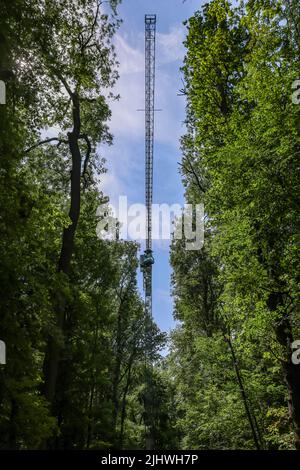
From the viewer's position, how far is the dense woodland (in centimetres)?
683

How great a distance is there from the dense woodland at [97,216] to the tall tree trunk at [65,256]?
3 cm

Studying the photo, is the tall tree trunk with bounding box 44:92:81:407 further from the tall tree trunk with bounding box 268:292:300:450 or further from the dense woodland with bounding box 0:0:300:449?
the tall tree trunk with bounding box 268:292:300:450

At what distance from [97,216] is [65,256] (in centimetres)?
1048

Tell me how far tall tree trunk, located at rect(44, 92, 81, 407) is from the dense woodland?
33 mm

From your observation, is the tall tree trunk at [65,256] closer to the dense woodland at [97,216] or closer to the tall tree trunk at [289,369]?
the dense woodland at [97,216]

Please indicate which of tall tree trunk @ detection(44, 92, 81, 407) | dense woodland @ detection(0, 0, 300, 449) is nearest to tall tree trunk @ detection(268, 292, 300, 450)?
dense woodland @ detection(0, 0, 300, 449)

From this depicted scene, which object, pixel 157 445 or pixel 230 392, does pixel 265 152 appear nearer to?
pixel 230 392

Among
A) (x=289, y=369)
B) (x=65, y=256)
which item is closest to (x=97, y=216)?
(x=65, y=256)

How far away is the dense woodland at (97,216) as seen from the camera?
6828 millimetres

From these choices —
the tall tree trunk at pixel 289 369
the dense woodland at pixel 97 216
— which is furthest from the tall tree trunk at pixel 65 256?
the tall tree trunk at pixel 289 369

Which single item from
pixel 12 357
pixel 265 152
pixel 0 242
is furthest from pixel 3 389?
pixel 265 152

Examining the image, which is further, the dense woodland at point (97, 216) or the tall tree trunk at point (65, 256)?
the tall tree trunk at point (65, 256)
